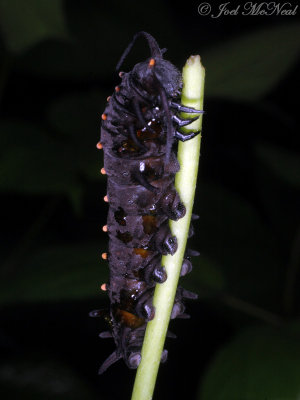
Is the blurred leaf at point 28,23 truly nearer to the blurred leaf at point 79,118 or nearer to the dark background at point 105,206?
the dark background at point 105,206

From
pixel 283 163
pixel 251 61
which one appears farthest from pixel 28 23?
pixel 283 163

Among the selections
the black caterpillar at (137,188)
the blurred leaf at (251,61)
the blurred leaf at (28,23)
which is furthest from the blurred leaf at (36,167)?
the black caterpillar at (137,188)

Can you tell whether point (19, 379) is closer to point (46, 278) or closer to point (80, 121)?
point (46, 278)

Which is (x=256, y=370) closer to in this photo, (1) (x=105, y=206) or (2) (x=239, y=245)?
(2) (x=239, y=245)

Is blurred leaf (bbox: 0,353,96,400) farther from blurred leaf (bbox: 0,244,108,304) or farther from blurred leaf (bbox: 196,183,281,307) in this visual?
blurred leaf (bbox: 196,183,281,307)

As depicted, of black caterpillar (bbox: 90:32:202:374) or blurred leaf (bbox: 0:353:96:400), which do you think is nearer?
Answer: black caterpillar (bbox: 90:32:202:374)

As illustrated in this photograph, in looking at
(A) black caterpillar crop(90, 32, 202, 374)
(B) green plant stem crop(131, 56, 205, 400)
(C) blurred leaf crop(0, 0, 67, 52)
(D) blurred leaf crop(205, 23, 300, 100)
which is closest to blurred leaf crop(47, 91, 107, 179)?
(C) blurred leaf crop(0, 0, 67, 52)

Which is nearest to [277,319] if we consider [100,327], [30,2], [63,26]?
[63,26]
